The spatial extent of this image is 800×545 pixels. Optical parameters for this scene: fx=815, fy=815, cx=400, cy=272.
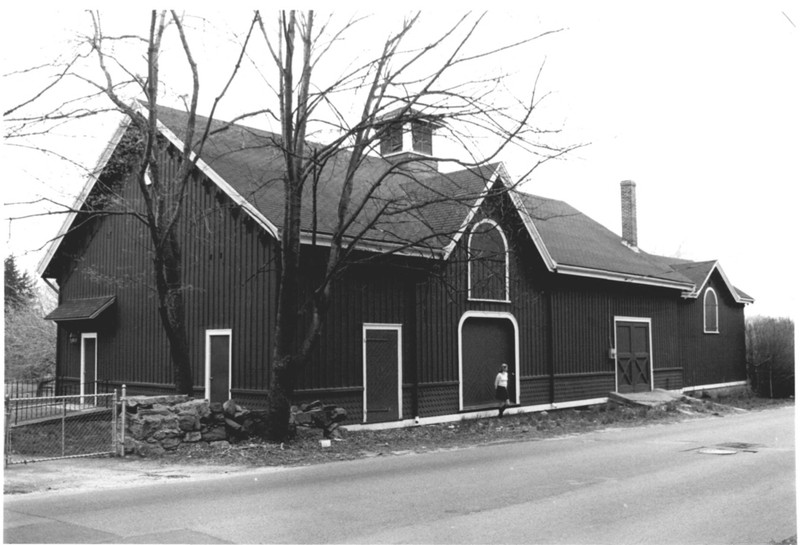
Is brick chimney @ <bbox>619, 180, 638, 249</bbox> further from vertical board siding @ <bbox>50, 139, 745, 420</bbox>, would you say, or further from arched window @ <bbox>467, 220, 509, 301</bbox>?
arched window @ <bbox>467, 220, 509, 301</bbox>

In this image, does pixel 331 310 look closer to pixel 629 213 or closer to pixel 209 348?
pixel 209 348

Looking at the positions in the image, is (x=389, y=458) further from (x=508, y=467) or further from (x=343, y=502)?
(x=343, y=502)

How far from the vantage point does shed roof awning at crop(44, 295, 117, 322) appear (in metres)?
22.0

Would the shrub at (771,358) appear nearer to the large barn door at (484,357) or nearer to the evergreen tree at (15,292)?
the large barn door at (484,357)

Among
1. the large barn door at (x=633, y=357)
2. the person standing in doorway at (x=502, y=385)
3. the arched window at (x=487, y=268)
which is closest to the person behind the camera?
the person standing in doorway at (x=502, y=385)

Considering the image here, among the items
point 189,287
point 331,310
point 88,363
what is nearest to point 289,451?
point 331,310

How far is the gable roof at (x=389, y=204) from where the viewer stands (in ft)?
53.5

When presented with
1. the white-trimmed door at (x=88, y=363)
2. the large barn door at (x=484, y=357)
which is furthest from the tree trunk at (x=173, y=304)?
the large barn door at (x=484, y=357)

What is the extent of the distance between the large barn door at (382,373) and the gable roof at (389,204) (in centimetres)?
203

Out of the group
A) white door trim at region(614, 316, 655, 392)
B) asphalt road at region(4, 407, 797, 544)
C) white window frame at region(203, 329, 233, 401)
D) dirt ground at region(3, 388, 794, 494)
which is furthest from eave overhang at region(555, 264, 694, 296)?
asphalt road at region(4, 407, 797, 544)

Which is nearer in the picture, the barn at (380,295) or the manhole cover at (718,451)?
the manhole cover at (718,451)

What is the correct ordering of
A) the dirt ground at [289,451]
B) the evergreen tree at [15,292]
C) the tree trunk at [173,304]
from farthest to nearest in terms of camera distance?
the evergreen tree at [15,292] → the tree trunk at [173,304] → the dirt ground at [289,451]

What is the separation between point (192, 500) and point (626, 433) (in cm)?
1217

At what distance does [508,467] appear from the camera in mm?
12906
